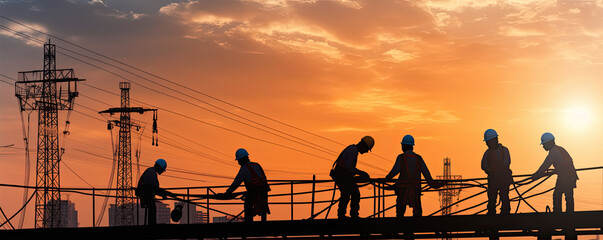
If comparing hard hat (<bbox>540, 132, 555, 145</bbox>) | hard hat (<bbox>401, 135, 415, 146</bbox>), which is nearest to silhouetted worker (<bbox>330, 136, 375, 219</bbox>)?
hard hat (<bbox>401, 135, 415, 146</bbox>)

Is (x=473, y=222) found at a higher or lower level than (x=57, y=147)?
lower

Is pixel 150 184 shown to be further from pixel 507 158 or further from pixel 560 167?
pixel 560 167

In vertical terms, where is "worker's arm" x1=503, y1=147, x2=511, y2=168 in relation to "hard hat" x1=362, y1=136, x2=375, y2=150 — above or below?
below

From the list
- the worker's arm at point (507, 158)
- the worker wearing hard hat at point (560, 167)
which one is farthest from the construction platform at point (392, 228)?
the worker's arm at point (507, 158)

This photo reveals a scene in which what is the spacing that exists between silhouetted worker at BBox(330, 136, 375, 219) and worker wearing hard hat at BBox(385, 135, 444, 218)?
2.73 feet

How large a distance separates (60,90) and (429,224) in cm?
6767

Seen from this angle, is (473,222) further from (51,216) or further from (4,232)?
(51,216)

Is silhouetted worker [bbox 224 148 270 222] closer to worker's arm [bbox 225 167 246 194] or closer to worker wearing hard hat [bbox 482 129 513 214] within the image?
worker's arm [bbox 225 167 246 194]

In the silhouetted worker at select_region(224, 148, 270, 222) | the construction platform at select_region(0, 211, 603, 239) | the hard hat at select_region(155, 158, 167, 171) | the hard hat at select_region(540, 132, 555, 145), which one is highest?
the hard hat at select_region(540, 132, 555, 145)

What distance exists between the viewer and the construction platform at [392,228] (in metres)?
20.6

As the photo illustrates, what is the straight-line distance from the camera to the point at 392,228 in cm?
2103

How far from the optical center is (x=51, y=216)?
82.2 metres

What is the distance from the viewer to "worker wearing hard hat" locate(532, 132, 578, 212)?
64.1 ft

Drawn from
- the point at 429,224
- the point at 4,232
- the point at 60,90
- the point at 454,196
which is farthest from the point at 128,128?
the point at 429,224
